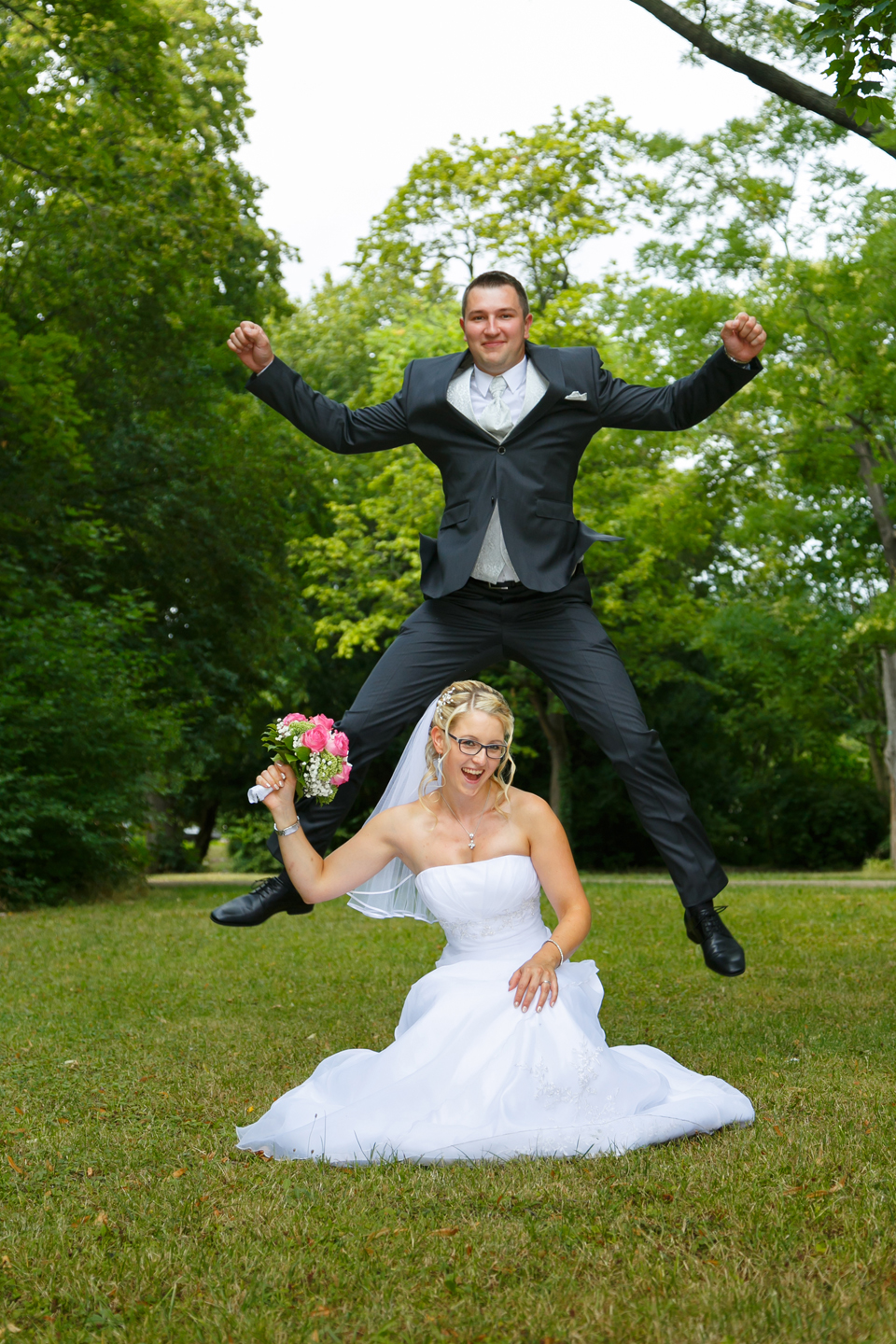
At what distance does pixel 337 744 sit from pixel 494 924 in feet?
2.94

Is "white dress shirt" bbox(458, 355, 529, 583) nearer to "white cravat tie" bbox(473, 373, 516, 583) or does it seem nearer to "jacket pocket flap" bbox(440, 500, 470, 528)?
"white cravat tie" bbox(473, 373, 516, 583)

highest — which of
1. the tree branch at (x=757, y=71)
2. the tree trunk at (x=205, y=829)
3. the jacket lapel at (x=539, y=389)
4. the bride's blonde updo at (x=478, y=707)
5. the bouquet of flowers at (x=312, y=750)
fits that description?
the tree branch at (x=757, y=71)

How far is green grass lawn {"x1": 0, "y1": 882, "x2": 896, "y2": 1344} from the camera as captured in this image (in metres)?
2.96

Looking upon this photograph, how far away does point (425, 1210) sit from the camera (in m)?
3.78

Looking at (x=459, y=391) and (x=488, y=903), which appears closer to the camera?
(x=488, y=903)

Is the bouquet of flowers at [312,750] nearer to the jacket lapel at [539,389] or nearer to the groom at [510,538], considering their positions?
the groom at [510,538]

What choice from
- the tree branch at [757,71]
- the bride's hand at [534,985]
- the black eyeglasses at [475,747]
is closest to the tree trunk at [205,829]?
the tree branch at [757,71]

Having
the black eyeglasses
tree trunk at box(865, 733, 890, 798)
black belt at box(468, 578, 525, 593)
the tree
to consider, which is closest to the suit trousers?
black belt at box(468, 578, 525, 593)

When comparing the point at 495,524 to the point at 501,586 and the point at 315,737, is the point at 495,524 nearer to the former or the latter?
the point at 501,586

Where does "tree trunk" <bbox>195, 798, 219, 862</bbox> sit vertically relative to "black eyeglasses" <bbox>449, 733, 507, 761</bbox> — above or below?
below

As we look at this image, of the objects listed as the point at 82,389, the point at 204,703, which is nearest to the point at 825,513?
the point at 204,703

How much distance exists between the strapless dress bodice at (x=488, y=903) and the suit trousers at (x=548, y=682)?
26.1 inches

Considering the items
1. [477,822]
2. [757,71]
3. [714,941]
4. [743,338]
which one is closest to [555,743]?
[757,71]

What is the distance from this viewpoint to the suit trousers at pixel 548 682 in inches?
210
